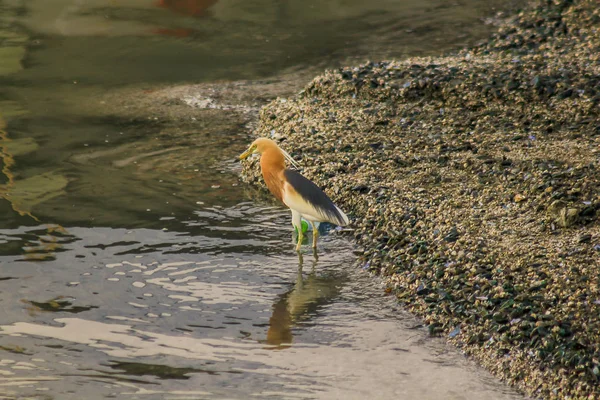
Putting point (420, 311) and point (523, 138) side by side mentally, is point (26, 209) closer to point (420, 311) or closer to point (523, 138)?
point (420, 311)

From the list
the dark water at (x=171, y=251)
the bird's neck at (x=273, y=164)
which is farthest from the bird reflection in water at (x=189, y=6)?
the bird's neck at (x=273, y=164)

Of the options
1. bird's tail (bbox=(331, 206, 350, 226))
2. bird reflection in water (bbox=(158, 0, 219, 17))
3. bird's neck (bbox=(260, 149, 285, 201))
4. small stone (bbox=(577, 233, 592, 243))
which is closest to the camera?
small stone (bbox=(577, 233, 592, 243))

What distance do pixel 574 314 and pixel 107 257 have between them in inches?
180

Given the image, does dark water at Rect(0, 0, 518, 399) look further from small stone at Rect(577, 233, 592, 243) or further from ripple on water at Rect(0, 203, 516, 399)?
small stone at Rect(577, 233, 592, 243)

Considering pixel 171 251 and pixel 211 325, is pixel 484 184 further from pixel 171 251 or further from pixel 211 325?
pixel 211 325

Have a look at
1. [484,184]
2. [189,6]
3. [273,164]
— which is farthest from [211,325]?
[189,6]

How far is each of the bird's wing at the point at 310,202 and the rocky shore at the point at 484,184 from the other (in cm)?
50

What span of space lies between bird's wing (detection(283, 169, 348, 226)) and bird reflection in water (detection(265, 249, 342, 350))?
0.49m

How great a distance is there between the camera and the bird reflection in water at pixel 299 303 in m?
7.56

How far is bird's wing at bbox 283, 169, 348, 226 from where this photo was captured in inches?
353

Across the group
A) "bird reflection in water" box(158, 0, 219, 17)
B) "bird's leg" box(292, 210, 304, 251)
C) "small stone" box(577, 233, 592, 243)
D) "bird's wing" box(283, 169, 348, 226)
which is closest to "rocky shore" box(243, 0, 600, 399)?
"small stone" box(577, 233, 592, 243)

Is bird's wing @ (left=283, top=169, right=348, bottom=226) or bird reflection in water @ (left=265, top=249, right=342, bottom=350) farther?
bird's wing @ (left=283, top=169, right=348, bottom=226)

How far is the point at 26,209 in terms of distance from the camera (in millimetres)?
10180

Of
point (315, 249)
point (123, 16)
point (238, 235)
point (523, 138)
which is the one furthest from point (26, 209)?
point (123, 16)
